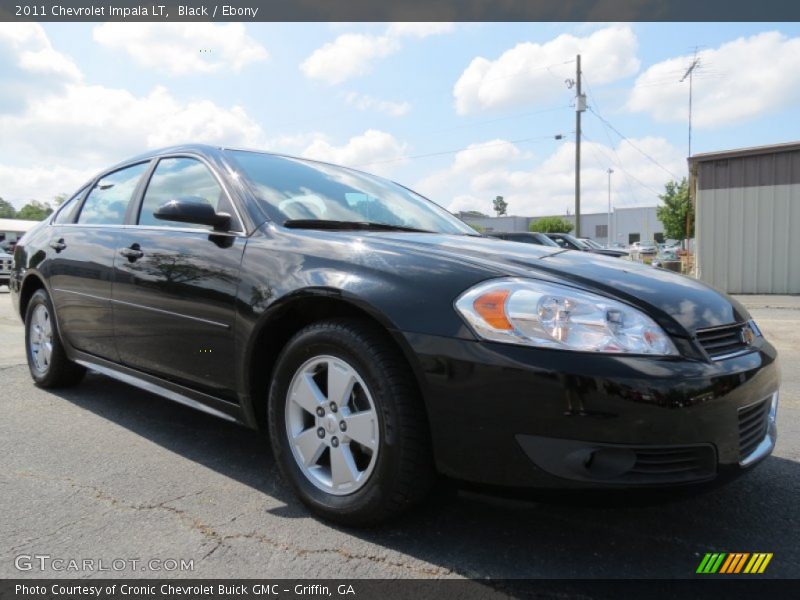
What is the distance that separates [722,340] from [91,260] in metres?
3.24

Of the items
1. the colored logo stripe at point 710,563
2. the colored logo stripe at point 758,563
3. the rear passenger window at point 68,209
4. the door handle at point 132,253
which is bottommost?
the colored logo stripe at point 758,563

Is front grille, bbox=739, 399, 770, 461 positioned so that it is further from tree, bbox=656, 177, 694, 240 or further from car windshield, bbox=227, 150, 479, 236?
tree, bbox=656, 177, 694, 240

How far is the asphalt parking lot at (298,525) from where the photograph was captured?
1939mm

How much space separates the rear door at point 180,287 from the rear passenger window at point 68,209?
3.63 feet

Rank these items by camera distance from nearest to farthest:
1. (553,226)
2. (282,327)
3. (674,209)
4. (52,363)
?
(282,327)
(52,363)
(674,209)
(553,226)

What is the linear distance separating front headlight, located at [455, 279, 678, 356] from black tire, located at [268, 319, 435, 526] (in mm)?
323

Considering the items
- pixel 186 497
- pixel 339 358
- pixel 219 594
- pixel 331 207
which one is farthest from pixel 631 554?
pixel 331 207

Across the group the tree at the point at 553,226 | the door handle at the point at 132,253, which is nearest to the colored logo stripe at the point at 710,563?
the door handle at the point at 132,253

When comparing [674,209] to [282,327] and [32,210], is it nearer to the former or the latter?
[282,327]

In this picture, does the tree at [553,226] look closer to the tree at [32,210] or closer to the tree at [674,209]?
the tree at [674,209]

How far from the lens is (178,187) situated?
10.5ft

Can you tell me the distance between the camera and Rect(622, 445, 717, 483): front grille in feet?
5.81

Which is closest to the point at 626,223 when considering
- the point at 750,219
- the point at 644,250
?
the point at 644,250

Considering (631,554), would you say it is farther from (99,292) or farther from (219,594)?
(99,292)
